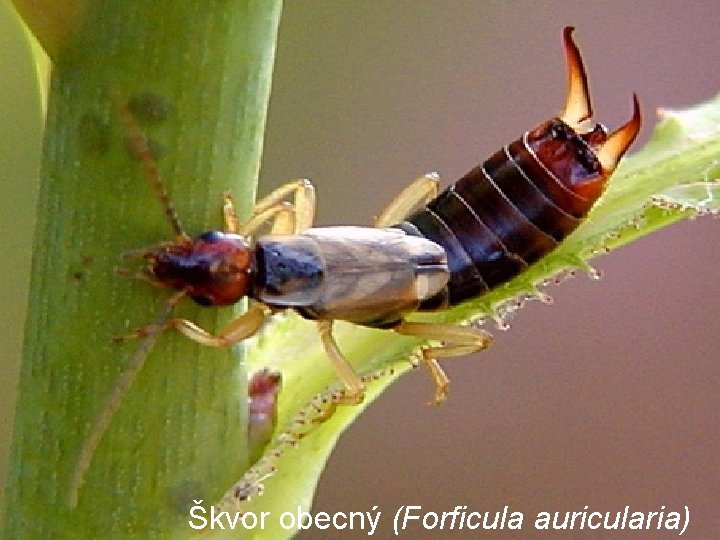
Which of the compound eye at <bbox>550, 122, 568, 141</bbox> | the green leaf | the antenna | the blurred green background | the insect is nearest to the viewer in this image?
the antenna

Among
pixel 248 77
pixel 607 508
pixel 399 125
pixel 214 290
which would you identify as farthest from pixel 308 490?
pixel 399 125

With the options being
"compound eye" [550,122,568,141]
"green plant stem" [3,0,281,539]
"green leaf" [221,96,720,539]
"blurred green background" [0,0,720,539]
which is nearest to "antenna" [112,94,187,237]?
"green plant stem" [3,0,281,539]

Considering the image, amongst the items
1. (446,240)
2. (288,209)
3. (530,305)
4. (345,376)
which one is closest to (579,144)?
(446,240)

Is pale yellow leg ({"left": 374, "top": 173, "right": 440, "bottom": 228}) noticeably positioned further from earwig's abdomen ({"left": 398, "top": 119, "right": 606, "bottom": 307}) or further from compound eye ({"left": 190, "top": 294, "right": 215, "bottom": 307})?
compound eye ({"left": 190, "top": 294, "right": 215, "bottom": 307})

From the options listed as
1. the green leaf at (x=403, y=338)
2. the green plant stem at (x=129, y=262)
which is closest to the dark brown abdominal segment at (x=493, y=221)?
the green leaf at (x=403, y=338)

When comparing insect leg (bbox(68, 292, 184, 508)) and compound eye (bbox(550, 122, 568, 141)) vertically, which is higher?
compound eye (bbox(550, 122, 568, 141))

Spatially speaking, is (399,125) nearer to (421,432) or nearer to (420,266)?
(421,432)

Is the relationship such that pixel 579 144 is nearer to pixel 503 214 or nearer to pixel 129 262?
pixel 503 214
